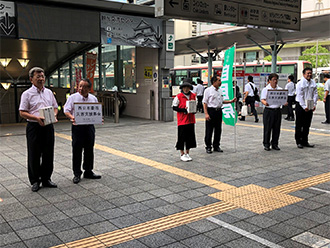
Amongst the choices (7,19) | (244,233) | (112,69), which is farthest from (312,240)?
(112,69)

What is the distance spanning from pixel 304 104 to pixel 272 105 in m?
0.79

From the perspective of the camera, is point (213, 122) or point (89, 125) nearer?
point (89, 125)

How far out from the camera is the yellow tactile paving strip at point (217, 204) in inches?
135

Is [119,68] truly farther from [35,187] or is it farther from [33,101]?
[35,187]

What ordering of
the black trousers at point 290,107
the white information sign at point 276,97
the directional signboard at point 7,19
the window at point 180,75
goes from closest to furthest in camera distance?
the white information sign at point 276,97 → the directional signboard at point 7,19 → the black trousers at point 290,107 → the window at point 180,75

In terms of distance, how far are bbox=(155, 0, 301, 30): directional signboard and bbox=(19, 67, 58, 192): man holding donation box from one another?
1.94 m

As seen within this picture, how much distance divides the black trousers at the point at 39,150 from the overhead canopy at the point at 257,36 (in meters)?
8.76

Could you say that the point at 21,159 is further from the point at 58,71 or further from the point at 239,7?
the point at 58,71

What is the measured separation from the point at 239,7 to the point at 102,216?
148 inches

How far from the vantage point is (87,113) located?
5.24 meters

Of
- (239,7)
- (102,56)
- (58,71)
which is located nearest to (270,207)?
(239,7)

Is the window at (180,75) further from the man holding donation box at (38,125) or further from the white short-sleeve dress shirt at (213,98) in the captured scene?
the man holding donation box at (38,125)

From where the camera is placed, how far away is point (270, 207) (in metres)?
4.27

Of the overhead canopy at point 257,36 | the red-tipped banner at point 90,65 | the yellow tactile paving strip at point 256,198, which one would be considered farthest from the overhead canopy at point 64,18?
the yellow tactile paving strip at point 256,198
